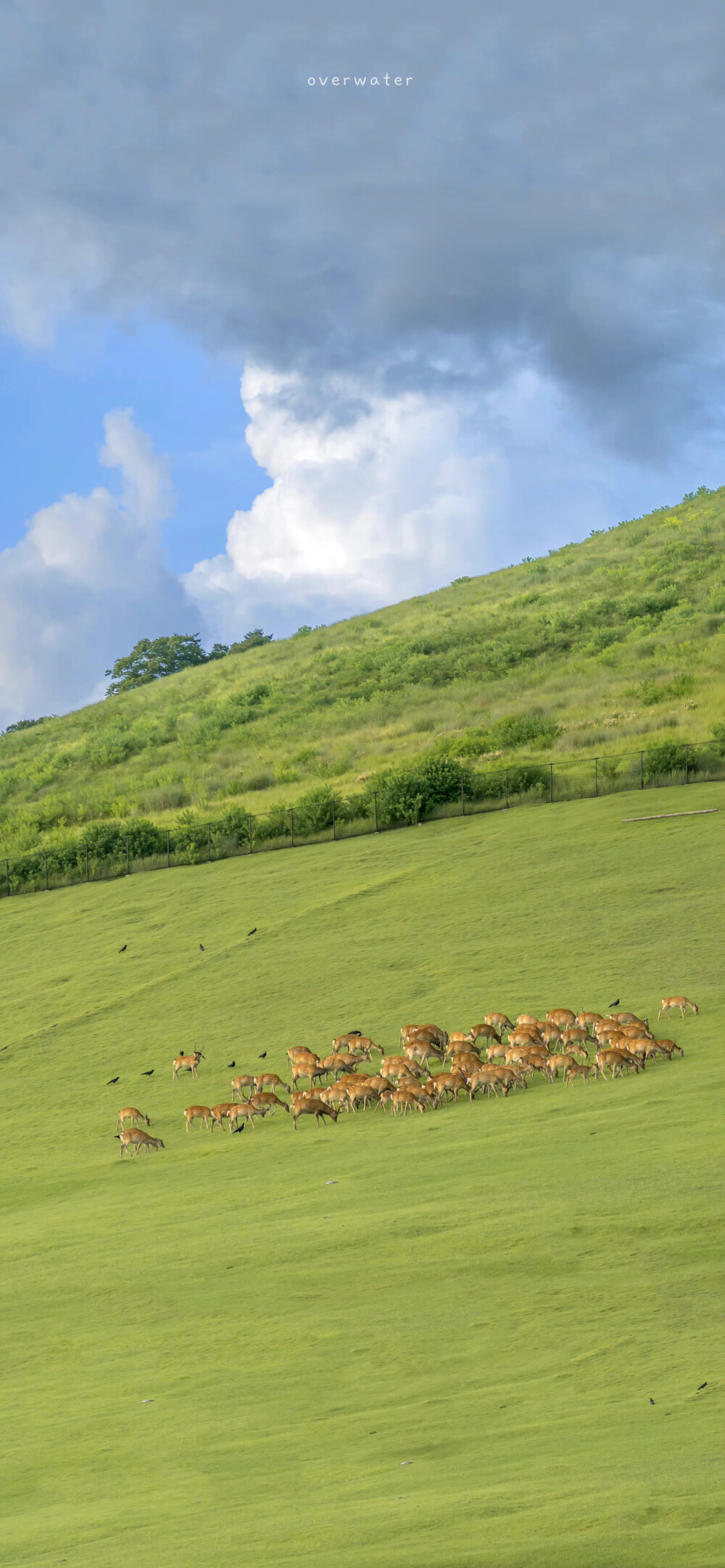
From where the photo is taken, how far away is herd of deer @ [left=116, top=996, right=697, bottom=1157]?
23.0m

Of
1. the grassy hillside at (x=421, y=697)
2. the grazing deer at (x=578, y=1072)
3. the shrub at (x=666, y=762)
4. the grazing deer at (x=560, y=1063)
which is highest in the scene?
the grassy hillside at (x=421, y=697)

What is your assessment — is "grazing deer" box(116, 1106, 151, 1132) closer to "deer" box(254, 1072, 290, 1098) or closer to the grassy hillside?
"deer" box(254, 1072, 290, 1098)

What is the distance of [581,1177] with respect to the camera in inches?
616

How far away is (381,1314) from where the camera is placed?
500 inches

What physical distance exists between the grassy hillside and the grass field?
2966 cm

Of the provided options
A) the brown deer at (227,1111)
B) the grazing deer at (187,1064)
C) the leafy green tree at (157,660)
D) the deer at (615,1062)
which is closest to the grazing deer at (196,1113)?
the brown deer at (227,1111)

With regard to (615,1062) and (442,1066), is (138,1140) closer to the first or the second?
(442,1066)

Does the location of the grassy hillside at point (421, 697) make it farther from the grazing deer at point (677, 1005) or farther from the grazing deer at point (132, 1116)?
the grazing deer at point (132, 1116)

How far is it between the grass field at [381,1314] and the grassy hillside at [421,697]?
29658mm

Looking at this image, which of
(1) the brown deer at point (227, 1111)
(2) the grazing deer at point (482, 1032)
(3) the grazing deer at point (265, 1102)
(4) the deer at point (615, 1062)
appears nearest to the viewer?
(4) the deer at point (615, 1062)

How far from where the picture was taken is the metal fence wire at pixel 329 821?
4869 centimetres

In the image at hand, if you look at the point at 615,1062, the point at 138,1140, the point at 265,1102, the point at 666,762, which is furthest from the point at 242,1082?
the point at 666,762

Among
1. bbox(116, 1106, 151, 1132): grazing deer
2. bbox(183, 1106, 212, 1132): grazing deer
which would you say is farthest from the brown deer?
bbox(116, 1106, 151, 1132): grazing deer

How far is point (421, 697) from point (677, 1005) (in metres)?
54.7
